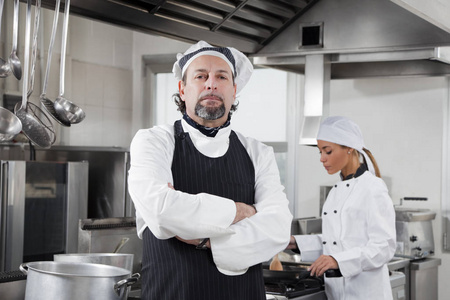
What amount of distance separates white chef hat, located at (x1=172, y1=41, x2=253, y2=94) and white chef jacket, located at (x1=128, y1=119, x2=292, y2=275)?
188mm

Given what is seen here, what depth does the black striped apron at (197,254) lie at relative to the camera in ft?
5.95

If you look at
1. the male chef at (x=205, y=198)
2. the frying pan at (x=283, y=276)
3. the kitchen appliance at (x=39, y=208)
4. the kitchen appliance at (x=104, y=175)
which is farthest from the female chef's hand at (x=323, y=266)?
the kitchen appliance at (x=104, y=175)

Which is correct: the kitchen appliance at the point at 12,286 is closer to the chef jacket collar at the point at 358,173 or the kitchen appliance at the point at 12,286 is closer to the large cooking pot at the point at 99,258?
the large cooking pot at the point at 99,258

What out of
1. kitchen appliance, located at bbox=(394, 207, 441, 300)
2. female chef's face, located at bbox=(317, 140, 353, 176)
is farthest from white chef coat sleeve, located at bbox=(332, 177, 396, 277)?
kitchen appliance, located at bbox=(394, 207, 441, 300)

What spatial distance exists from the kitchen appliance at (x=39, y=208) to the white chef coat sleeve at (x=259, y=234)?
2514mm

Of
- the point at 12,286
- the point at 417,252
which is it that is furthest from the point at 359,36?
the point at 12,286

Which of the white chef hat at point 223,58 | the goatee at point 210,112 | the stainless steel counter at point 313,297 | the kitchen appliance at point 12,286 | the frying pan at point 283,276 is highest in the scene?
the white chef hat at point 223,58

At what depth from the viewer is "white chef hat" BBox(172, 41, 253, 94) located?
6.51 ft

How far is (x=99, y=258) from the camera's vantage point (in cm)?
209

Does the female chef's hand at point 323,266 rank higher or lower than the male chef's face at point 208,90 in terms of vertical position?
lower

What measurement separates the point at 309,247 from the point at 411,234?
1.27m

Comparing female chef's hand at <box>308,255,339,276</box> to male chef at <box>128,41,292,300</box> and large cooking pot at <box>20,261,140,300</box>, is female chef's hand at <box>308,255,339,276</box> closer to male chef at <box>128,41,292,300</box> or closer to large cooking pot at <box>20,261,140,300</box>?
male chef at <box>128,41,292,300</box>

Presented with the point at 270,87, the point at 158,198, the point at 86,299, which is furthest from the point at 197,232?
the point at 270,87

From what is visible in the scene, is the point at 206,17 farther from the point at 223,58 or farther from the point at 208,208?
the point at 208,208
